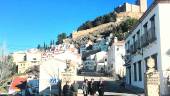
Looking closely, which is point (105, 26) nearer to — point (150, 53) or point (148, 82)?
point (150, 53)

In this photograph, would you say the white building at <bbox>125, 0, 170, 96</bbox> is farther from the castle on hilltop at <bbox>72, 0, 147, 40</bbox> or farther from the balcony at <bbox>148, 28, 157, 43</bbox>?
the castle on hilltop at <bbox>72, 0, 147, 40</bbox>

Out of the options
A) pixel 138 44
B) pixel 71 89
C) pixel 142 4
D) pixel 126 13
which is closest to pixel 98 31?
pixel 126 13

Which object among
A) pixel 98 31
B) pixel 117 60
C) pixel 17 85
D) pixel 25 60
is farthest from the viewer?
pixel 98 31

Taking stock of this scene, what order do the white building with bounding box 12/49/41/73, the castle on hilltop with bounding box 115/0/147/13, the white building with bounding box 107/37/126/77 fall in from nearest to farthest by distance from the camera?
the white building with bounding box 107/37/126/77 < the white building with bounding box 12/49/41/73 < the castle on hilltop with bounding box 115/0/147/13

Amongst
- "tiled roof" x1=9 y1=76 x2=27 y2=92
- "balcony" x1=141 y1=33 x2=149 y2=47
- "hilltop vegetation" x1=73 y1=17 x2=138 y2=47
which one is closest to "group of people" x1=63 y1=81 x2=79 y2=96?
"balcony" x1=141 y1=33 x2=149 y2=47

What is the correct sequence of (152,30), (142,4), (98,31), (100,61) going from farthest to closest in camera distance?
1. (142,4)
2. (98,31)
3. (100,61)
4. (152,30)

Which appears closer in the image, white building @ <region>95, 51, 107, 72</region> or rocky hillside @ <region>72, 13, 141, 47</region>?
white building @ <region>95, 51, 107, 72</region>

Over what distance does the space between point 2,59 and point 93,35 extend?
8347cm

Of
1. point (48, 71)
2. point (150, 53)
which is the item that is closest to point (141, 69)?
point (150, 53)

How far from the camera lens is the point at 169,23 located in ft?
89.2

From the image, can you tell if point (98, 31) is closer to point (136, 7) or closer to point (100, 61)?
point (136, 7)

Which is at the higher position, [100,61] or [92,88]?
[100,61]

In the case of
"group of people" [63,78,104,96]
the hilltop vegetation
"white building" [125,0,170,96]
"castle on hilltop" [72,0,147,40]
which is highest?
"castle on hilltop" [72,0,147,40]

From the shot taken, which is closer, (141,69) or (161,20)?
(161,20)
